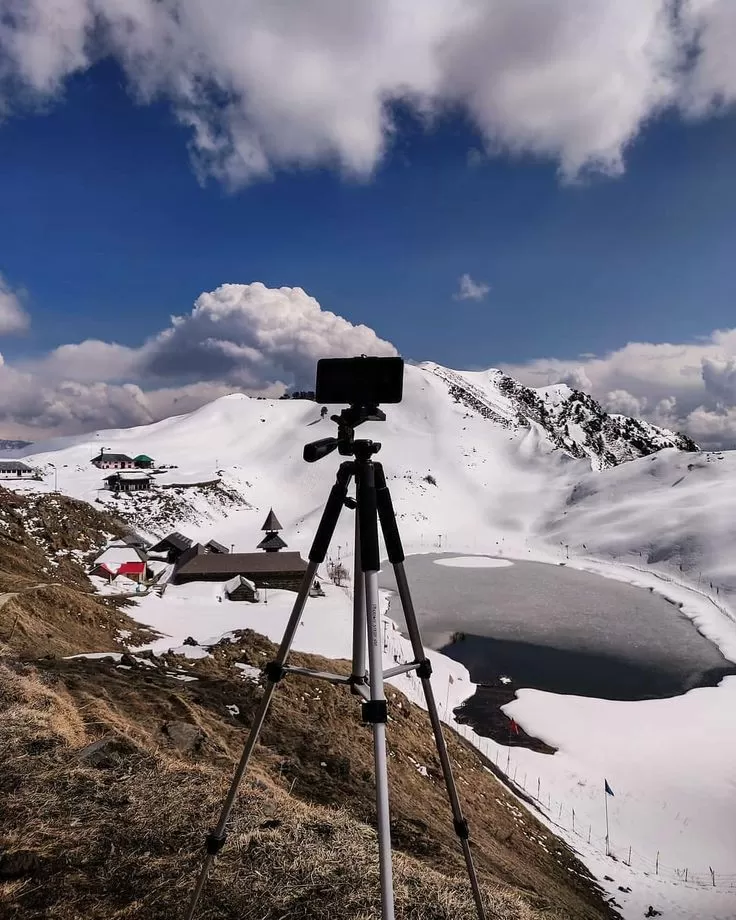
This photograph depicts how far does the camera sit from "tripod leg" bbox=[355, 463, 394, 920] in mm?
2783

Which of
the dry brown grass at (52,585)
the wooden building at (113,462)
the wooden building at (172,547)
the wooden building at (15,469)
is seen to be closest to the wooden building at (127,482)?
the wooden building at (15,469)

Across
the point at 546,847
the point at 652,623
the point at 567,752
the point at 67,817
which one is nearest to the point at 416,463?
the point at 652,623

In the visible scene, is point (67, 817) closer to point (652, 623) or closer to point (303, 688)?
point (303, 688)

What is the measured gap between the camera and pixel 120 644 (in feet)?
56.5

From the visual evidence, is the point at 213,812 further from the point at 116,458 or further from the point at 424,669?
the point at 116,458

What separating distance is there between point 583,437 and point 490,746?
14429cm

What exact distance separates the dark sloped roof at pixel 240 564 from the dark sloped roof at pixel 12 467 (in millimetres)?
49407

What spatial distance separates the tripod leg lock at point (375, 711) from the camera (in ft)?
9.71

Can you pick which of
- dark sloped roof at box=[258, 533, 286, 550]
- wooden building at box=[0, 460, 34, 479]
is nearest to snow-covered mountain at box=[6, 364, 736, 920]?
wooden building at box=[0, 460, 34, 479]

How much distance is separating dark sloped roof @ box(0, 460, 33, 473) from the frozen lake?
54.5 m

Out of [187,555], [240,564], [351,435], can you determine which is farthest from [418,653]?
[187,555]

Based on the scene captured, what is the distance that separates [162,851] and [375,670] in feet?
8.85

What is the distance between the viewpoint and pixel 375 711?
3006mm

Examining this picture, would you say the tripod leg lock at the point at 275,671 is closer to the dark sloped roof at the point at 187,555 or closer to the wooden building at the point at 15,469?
the dark sloped roof at the point at 187,555
